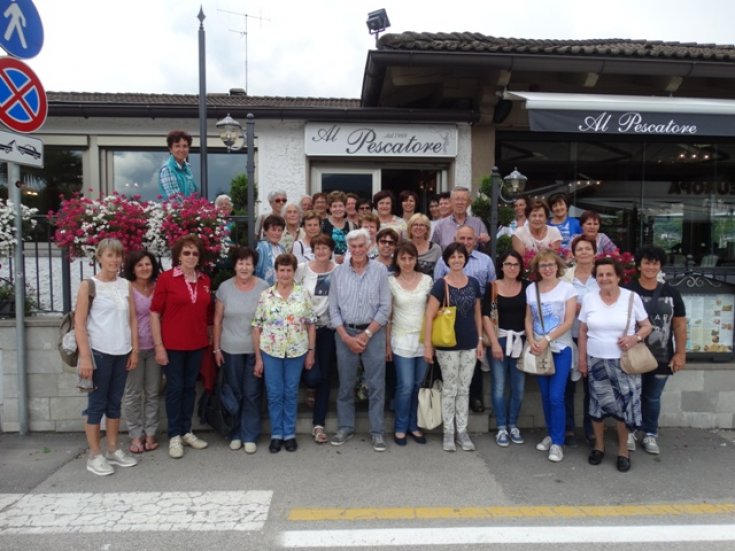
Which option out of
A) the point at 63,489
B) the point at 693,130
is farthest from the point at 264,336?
the point at 693,130

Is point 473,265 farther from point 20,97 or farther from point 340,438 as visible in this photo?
point 20,97

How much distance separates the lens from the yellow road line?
11.1ft

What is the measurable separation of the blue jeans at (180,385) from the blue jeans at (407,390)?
1.68 metres

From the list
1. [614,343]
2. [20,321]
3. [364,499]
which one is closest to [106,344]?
[20,321]

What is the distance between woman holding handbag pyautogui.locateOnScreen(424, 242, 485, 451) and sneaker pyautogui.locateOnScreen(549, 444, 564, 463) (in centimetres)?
64

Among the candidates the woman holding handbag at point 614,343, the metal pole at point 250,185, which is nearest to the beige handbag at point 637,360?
the woman holding handbag at point 614,343

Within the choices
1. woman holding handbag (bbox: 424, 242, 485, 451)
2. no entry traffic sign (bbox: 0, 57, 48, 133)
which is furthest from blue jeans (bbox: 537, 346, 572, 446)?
no entry traffic sign (bbox: 0, 57, 48, 133)

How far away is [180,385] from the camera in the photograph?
14.3 feet

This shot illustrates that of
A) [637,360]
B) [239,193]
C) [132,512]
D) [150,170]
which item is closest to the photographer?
[132,512]

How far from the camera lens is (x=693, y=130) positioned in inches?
253

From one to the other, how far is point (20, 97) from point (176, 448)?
3.20 m

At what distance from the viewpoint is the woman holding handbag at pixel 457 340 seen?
14.3 feet

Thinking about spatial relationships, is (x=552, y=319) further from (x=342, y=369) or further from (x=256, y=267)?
(x=256, y=267)

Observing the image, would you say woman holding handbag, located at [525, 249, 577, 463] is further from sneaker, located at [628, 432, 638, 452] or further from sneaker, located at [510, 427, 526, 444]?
sneaker, located at [628, 432, 638, 452]
